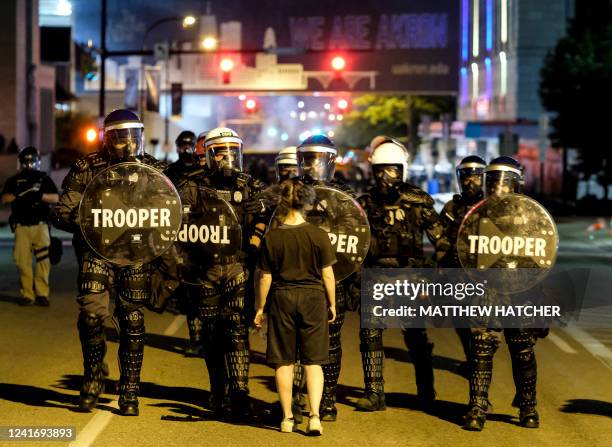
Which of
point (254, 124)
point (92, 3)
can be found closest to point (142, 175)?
point (92, 3)

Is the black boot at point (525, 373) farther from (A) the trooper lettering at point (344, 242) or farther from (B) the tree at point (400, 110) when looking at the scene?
(B) the tree at point (400, 110)

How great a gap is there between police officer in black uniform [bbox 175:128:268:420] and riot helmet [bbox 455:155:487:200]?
6.51 ft

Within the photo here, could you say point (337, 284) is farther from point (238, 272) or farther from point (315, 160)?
point (315, 160)

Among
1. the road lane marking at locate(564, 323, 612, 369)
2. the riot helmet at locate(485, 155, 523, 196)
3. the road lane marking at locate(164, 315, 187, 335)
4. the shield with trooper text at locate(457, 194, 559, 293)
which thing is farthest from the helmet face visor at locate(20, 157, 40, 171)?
the shield with trooper text at locate(457, 194, 559, 293)

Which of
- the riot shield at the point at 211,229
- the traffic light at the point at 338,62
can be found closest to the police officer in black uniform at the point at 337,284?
the riot shield at the point at 211,229

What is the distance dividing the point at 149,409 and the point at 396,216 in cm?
228

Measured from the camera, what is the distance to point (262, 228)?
932 centimetres

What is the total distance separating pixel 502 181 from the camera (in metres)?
9.15

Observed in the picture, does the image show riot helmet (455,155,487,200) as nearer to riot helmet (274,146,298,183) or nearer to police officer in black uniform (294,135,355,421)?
police officer in black uniform (294,135,355,421)

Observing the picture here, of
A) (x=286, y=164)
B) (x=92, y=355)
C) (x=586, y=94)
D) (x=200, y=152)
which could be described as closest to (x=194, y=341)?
(x=286, y=164)

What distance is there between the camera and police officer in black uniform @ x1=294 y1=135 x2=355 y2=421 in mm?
9133

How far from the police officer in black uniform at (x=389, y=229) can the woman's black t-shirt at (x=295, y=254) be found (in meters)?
1.14

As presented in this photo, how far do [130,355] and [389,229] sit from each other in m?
2.09

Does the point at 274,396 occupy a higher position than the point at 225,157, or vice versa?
the point at 225,157
